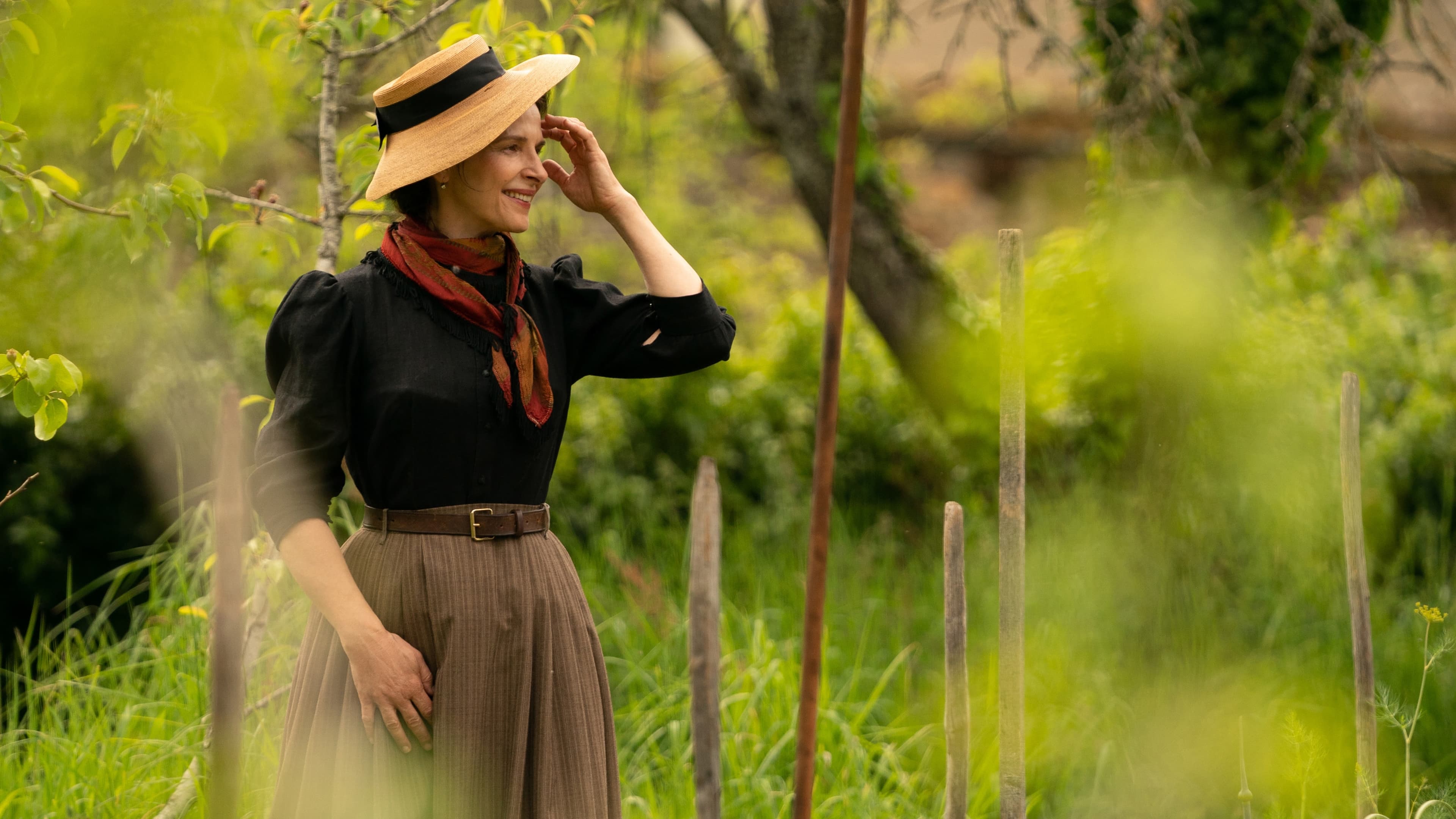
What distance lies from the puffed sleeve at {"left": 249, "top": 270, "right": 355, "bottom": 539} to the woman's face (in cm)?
22

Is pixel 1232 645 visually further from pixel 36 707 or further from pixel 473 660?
pixel 36 707

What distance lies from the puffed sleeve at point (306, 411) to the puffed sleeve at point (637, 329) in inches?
14.3

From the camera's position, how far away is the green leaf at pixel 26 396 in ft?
6.70

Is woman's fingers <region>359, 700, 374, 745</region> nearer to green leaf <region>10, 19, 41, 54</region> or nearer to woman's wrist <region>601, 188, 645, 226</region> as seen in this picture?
woman's wrist <region>601, 188, 645, 226</region>

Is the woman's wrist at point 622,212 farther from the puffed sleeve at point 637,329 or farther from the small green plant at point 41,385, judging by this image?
the small green plant at point 41,385

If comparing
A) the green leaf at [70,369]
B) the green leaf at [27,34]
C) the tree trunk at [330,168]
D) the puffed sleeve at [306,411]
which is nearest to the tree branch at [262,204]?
the tree trunk at [330,168]

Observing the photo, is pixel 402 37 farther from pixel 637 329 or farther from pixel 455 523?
pixel 455 523

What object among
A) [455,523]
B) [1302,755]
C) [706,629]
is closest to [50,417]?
[455,523]

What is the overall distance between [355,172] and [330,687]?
1.63 metres

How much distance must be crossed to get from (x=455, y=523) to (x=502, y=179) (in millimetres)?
495

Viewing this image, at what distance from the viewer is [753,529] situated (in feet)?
17.0

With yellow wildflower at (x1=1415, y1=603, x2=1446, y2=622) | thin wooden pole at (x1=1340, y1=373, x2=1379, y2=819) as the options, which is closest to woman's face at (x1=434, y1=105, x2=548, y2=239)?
thin wooden pole at (x1=1340, y1=373, x2=1379, y2=819)

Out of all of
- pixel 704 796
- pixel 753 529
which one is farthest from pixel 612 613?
pixel 704 796

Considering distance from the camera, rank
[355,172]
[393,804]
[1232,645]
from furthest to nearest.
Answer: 1. [1232,645]
2. [355,172]
3. [393,804]
